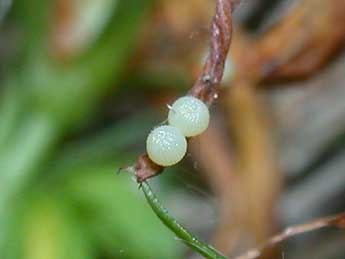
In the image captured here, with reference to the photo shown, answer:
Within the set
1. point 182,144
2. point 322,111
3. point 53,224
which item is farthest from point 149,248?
point 182,144

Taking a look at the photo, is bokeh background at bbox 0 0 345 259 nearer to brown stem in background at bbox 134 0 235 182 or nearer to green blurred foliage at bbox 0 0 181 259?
green blurred foliage at bbox 0 0 181 259

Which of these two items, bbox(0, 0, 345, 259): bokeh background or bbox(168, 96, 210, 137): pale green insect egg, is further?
bbox(0, 0, 345, 259): bokeh background

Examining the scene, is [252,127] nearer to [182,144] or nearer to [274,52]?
[274,52]

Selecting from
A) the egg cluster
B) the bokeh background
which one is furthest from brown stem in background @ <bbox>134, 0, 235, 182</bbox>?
the bokeh background

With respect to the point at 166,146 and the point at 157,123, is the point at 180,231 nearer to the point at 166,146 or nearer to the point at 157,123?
the point at 166,146

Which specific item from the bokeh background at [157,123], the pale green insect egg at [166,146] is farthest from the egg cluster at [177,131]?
the bokeh background at [157,123]

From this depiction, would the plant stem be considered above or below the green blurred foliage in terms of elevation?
below

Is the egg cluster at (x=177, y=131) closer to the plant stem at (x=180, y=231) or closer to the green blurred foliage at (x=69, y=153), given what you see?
the plant stem at (x=180, y=231)
